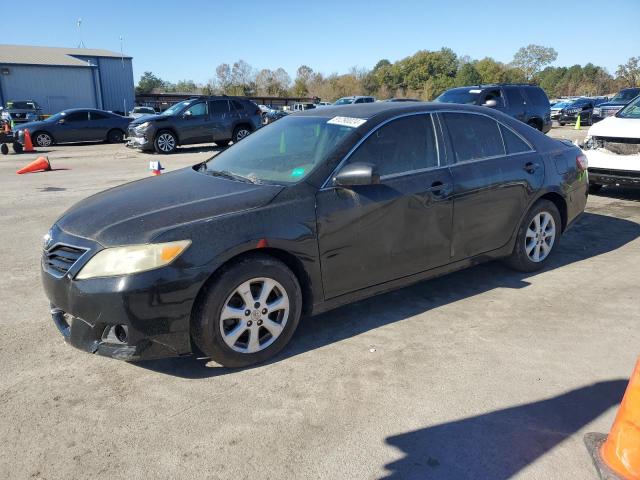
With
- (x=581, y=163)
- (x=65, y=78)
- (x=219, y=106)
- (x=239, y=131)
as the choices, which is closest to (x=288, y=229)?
(x=581, y=163)

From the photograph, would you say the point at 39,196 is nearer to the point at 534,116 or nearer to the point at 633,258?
the point at 633,258

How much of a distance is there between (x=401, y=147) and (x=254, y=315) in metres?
1.75

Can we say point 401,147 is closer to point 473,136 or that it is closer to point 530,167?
point 473,136

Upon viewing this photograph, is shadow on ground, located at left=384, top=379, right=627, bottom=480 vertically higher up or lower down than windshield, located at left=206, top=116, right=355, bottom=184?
lower down

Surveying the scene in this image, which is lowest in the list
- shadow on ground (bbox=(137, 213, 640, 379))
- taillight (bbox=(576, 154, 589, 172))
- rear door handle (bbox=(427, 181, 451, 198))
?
shadow on ground (bbox=(137, 213, 640, 379))

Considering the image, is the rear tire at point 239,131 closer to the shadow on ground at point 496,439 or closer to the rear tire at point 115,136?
the rear tire at point 115,136

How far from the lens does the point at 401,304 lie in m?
4.33

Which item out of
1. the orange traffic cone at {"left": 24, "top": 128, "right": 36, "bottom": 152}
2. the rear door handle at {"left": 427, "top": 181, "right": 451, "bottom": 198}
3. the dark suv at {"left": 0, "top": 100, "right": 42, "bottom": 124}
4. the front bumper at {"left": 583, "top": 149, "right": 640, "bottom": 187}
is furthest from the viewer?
the dark suv at {"left": 0, "top": 100, "right": 42, "bottom": 124}

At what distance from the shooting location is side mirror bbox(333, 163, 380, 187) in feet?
11.2

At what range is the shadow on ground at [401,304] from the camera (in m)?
3.42

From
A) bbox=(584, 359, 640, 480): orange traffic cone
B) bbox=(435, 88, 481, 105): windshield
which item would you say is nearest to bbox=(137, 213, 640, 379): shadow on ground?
bbox=(584, 359, 640, 480): orange traffic cone

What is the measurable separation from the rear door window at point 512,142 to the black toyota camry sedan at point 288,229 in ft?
0.07

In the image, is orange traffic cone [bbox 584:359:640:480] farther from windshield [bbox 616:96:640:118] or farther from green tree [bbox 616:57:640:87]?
green tree [bbox 616:57:640:87]

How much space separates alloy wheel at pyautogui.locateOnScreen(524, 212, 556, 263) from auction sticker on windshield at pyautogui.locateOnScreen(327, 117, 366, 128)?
2080 millimetres
